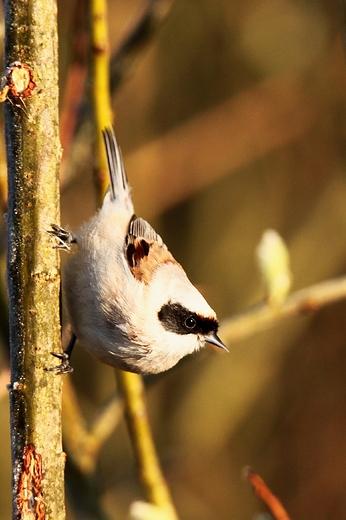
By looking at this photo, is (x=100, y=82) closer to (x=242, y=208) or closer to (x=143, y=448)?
(x=143, y=448)

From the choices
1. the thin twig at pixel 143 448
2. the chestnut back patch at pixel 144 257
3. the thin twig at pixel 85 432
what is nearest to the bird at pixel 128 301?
the chestnut back patch at pixel 144 257

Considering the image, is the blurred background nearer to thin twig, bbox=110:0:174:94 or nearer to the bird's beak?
thin twig, bbox=110:0:174:94

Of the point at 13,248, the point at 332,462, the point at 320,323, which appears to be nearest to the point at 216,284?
the point at 320,323

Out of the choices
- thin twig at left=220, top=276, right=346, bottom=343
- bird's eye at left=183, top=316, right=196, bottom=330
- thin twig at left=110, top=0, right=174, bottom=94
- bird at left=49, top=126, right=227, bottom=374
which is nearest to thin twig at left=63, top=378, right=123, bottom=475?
bird at left=49, top=126, right=227, bottom=374

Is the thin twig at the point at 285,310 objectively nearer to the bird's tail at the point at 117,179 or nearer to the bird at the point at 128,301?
the bird at the point at 128,301

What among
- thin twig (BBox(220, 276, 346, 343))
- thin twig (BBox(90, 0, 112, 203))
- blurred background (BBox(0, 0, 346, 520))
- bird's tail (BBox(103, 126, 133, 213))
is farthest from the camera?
blurred background (BBox(0, 0, 346, 520))

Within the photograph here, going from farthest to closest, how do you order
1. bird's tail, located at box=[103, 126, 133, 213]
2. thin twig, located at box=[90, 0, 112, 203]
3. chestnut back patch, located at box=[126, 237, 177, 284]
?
bird's tail, located at box=[103, 126, 133, 213] → chestnut back patch, located at box=[126, 237, 177, 284] → thin twig, located at box=[90, 0, 112, 203]

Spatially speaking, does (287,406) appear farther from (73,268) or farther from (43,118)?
(43,118)
